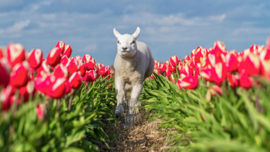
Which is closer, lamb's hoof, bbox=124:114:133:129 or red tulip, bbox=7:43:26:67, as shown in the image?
red tulip, bbox=7:43:26:67

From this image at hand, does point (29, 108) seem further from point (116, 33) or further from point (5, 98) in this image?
point (116, 33)

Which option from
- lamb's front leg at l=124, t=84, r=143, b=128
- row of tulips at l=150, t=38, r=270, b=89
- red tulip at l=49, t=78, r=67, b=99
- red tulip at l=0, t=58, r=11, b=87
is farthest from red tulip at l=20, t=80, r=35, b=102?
lamb's front leg at l=124, t=84, r=143, b=128

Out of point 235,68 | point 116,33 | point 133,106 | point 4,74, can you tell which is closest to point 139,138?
point 133,106

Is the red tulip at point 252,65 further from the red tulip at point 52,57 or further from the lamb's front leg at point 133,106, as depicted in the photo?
the lamb's front leg at point 133,106

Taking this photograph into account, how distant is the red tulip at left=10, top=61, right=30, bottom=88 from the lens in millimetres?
2021

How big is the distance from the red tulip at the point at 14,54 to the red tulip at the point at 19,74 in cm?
13

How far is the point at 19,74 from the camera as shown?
2.03m

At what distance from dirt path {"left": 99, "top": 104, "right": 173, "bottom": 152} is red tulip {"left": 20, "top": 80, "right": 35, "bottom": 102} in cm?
217

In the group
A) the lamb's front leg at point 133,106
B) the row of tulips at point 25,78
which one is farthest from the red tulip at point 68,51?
the lamb's front leg at point 133,106

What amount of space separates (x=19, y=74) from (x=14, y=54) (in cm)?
24

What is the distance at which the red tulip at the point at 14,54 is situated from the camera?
2.14 metres

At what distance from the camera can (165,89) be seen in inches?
204

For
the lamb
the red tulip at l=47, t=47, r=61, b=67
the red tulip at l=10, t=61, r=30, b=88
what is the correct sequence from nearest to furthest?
the red tulip at l=10, t=61, r=30, b=88 → the red tulip at l=47, t=47, r=61, b=67 → the lamb

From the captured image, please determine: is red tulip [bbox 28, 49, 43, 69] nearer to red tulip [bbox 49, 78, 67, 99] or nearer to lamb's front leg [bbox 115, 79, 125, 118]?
red tulip [bbox 49, 78, 67, 99]
